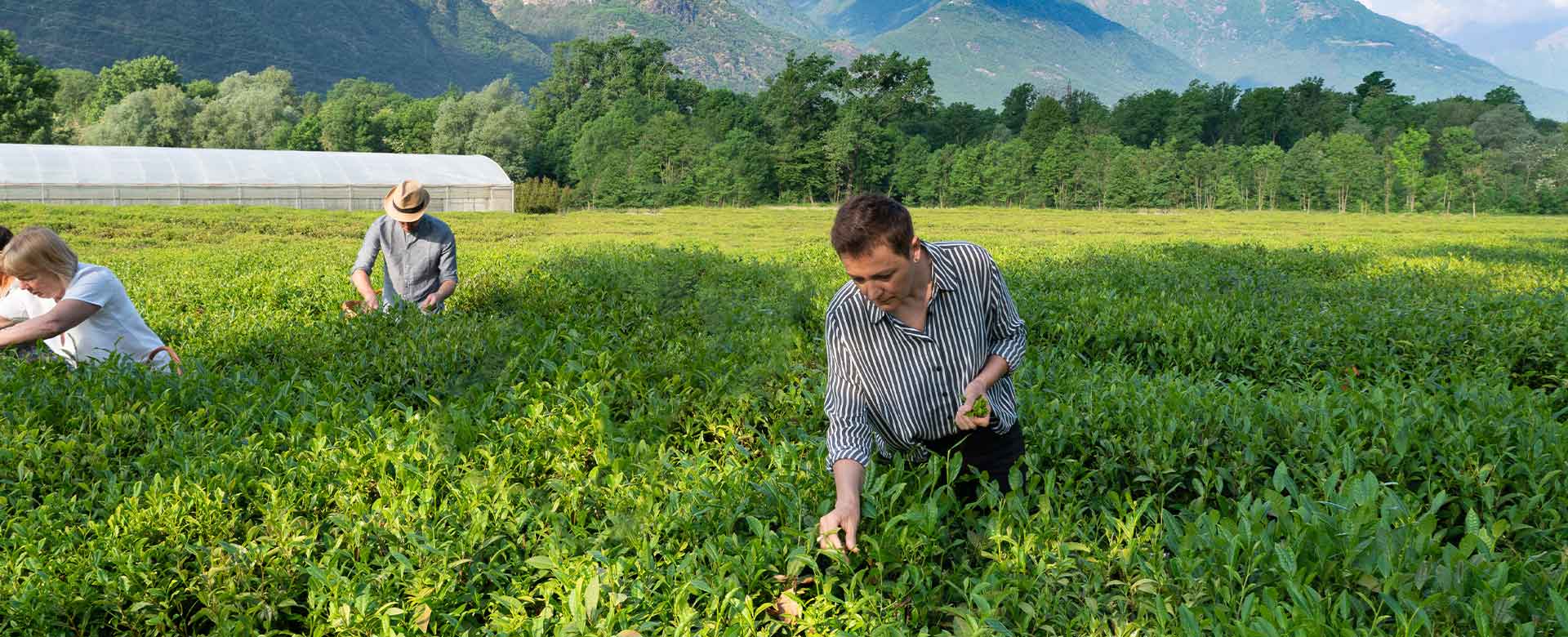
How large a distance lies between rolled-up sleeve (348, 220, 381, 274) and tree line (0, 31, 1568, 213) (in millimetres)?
36074

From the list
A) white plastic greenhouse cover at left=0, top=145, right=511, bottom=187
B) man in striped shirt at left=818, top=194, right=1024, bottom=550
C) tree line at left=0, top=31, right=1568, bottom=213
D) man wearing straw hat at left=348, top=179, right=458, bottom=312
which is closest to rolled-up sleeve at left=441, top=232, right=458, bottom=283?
man wearing straw hat at left=348, top=179, right=458, bottom=312

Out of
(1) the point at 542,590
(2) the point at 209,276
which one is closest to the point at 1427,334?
(1) the point at 542,590

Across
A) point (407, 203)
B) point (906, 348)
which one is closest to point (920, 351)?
point (906, 348)

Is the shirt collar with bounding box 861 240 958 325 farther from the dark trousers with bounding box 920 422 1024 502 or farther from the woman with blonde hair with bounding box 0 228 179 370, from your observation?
the woman with blonde hair with bounding box 0 228 179 370

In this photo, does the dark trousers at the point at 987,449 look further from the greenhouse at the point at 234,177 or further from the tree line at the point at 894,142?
the tree line at the point at 894,142

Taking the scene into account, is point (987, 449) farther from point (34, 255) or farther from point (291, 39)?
point (291, 39)

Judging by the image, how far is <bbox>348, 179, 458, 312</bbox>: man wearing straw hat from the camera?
637 cm

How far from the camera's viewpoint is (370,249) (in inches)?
257

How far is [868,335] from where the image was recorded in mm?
2594

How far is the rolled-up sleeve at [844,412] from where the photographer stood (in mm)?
2479

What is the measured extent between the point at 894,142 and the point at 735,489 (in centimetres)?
5394

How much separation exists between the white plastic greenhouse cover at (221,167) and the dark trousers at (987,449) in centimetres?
3462

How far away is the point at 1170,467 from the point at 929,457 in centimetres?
117

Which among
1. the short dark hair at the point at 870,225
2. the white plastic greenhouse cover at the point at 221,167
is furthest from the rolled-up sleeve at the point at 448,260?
the white plastic greenhouse cover at the point at 221,167
